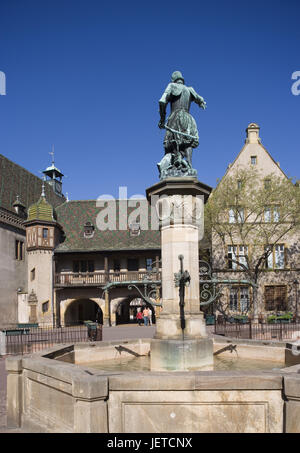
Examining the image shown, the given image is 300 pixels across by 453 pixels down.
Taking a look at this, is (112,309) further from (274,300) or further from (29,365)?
(29,365)

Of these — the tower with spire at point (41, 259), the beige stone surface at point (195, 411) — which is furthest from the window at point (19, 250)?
the beige stone surface at point (195, 411)

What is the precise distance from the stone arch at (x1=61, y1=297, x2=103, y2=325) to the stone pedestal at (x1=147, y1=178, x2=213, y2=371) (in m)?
28.0

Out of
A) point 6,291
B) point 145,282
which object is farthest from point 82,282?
point 145,282

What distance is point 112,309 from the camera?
35062mm

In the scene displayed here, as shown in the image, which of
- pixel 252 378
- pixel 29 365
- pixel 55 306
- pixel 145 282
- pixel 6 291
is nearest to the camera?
pixel 252 378

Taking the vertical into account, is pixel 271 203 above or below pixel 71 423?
above

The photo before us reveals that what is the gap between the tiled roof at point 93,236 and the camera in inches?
1421

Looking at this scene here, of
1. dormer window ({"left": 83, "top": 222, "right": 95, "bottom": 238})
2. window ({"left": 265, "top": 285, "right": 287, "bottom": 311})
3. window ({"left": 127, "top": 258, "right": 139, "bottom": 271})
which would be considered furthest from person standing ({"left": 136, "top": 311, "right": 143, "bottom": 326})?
window ({"left": 265, "top": 285, "right": 287, "bottom": 311})

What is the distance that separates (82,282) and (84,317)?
782cm

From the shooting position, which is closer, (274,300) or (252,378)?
(252,378)

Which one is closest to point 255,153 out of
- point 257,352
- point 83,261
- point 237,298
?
point 237,298

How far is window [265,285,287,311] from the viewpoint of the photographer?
3453 cm

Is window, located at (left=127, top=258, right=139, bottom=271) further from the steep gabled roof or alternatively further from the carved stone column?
the steep gabled roof

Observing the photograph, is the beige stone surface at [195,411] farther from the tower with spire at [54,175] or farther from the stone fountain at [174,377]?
the tower with spire at [54,175]
